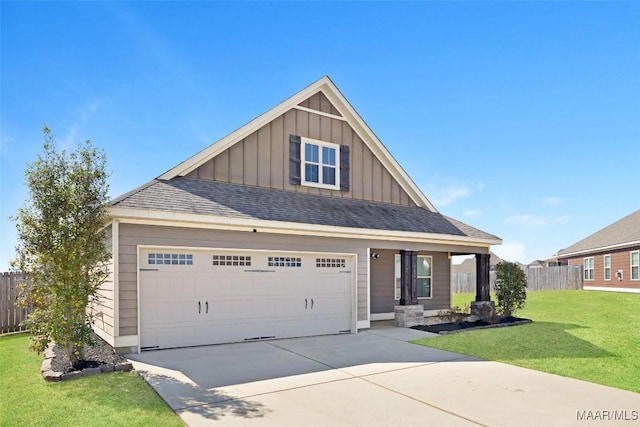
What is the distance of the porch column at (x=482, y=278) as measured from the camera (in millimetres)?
15133

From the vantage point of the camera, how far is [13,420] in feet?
16.4

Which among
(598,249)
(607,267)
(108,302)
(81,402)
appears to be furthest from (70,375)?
(598,249)

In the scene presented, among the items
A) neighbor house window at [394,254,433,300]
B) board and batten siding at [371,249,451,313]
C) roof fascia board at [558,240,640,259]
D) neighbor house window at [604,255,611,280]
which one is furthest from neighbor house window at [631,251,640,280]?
neighbor house window at [394,254,433,300]

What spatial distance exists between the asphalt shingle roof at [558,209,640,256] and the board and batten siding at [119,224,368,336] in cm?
2307

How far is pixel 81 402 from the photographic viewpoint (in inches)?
220

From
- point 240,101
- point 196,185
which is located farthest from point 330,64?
point 196,185

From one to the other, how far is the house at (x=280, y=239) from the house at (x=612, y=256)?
17016mm

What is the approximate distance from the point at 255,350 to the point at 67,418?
14.9ft

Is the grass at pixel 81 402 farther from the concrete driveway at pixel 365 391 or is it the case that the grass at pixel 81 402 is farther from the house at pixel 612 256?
the house at pixel 612 256

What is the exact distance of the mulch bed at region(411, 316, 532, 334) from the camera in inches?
484

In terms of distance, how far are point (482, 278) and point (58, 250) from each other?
13480 millimetres

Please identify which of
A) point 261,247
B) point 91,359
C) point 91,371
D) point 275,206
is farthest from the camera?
point 275,206

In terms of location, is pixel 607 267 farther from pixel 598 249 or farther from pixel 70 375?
pixel 70 375

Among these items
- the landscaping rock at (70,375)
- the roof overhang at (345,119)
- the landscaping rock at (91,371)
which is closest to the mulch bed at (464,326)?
the roof overhang at (345,119)
